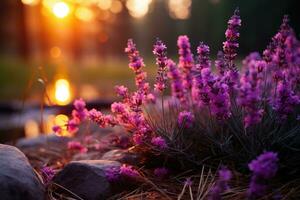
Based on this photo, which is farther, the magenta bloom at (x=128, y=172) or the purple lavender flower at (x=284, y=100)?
the magenta bloom at (x=128, y=172)

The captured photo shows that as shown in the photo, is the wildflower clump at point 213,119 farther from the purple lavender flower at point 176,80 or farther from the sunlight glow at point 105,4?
the sunlight glow at point 105,4

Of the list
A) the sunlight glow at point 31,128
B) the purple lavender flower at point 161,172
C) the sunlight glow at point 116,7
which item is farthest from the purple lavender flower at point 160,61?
the sunlight glow at point 116,7

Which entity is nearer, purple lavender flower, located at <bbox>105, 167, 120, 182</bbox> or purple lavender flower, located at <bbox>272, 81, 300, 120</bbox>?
purple lavender flower, located at <bbox>272, 81, 300, 120</bbox>

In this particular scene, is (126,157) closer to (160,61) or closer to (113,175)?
(113,175)

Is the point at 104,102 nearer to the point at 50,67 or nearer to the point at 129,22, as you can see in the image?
the point at 50,67

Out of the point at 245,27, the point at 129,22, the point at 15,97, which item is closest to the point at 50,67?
the point at 245,27

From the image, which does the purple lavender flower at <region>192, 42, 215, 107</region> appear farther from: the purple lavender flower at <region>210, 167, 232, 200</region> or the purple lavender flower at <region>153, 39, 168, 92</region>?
the purple lavender flower at <region>210, 167, 232, 200</region>

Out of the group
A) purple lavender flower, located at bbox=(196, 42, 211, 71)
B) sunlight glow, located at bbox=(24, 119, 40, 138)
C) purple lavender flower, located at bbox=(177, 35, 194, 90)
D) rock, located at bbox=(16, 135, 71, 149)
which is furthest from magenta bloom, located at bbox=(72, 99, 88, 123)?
sunlight glow, located at bbox=(24, 119, 40, 138)
